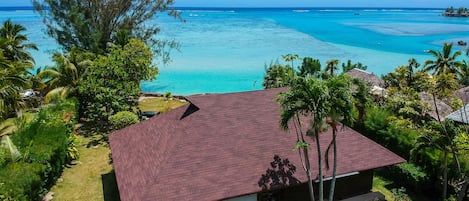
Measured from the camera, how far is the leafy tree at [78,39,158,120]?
25.1 m

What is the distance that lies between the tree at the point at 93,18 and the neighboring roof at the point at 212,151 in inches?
851

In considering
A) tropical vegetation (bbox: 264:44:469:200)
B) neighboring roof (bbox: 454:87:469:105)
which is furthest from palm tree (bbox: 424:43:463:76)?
tropical vegetation (bbox: 264:44:469:200)

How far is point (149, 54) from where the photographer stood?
27484mm

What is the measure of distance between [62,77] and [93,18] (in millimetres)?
12796

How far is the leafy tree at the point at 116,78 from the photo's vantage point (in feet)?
82.4

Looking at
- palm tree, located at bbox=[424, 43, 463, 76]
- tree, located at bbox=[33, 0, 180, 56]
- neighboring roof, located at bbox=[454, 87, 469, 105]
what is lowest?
neighboring roof, located at bbox=[454, 87, 469, 105]

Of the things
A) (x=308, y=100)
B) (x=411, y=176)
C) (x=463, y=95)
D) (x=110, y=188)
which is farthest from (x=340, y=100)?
(x=463, y=95)

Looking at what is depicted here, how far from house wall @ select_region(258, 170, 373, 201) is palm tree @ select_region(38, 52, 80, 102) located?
63.2 feet

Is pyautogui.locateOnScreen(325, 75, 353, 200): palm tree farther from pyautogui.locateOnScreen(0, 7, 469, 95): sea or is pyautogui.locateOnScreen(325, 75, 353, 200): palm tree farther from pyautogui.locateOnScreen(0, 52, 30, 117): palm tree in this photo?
pyautogui.locateOnScreen(0, 7, 469, 95): sea

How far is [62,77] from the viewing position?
2792cm

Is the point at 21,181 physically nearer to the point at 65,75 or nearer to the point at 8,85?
the point at 8,85

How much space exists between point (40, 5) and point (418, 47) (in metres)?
78.7

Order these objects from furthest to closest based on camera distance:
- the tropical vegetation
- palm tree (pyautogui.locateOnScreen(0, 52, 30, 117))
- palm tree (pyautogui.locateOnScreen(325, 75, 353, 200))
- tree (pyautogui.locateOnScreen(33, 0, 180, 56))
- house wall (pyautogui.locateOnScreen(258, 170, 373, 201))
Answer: tree (pyautogui.locateOnScreen(33, 0, 180, 56)) < palm tree (pyautogui.locateOnScreen(0, 52, 30, 117)) < house wall (pyautogui.locateOnScreen(258, 170, 373, 201)) < the tropical vegetation < palm tree (pyautogui.locateOnScreen(325, 75, 353, 200))

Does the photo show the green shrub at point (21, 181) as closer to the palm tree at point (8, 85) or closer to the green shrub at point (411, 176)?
the palm tree at point (8, 85)
